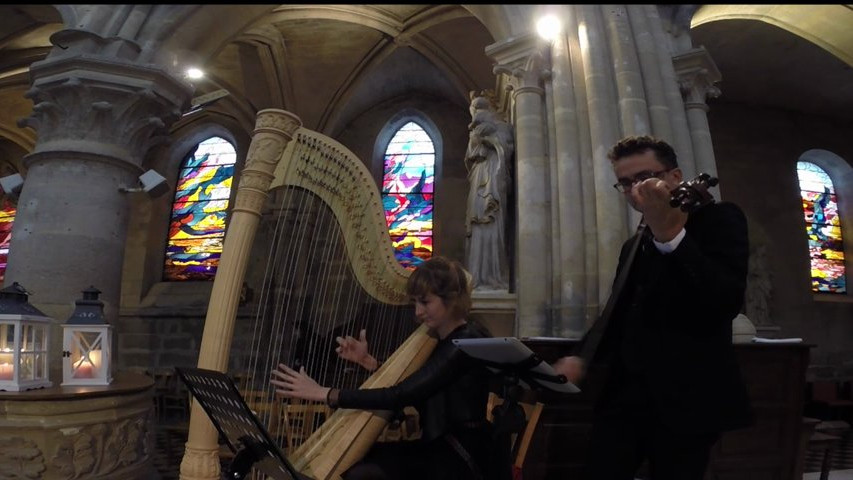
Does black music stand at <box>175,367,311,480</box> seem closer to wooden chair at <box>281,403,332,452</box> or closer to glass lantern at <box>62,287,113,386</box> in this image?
wooden chair at <box>281,403,332,452</box>

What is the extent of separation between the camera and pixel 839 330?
353 inches

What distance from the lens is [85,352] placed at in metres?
3.38

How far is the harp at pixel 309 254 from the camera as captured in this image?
1883 mm

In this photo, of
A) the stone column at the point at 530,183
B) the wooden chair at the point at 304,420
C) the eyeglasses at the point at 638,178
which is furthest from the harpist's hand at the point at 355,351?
the stone column at the point at 530,183

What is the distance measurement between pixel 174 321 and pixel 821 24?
10787 mm

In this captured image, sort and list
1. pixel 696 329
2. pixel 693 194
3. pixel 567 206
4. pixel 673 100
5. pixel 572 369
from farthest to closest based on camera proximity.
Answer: pixel 673 100 < pixel 567 206 < pixel 572 369 < pixel 696 329 < pixel 693 194

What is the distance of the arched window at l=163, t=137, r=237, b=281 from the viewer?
→ 10.3 m

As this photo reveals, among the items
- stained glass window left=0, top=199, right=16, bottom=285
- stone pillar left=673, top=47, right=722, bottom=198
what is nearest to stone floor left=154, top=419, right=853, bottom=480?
stone pillar left=673, top=47, right=722, bottom=198

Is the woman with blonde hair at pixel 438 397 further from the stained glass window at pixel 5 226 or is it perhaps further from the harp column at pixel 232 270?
the stained glass window at pixel 5 226

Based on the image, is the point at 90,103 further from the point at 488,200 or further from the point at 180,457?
the point at 488,200

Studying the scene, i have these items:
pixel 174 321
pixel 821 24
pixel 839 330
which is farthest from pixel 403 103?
pixel 839 330

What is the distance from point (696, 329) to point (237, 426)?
4.39ft

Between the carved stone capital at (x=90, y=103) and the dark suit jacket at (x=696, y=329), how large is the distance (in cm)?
517

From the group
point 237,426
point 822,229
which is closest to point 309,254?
point 237,426
